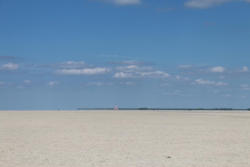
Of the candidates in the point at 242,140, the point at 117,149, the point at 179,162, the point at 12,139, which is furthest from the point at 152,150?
the point at 12,139

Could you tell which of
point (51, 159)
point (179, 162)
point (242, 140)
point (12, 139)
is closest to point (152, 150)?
point (179, 162)

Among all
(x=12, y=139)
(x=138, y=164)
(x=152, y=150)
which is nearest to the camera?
(x=138, y=164)

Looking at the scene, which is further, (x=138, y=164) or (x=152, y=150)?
(x=152, y=150)

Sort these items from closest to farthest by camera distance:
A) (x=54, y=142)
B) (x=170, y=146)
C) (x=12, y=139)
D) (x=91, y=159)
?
(x=91, y=159) → (x=170, y=146) → (x=54, y=142) → (x=12, y=139)

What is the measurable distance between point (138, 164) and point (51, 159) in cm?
330

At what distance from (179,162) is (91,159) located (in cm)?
323

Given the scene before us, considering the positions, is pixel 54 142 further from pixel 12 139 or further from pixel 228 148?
pixel 228 148

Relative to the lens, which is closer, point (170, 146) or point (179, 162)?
point (179, 162)

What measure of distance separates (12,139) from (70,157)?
7392 mm

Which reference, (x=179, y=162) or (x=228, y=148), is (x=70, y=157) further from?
(x=228, y=148)

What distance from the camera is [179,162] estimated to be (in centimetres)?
1503

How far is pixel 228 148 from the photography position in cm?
1894

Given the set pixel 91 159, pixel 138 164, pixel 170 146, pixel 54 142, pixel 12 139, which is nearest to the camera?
pixel 138 164

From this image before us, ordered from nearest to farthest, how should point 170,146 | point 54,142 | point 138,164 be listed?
point 138,164 < point 170,146 < point 54,142
